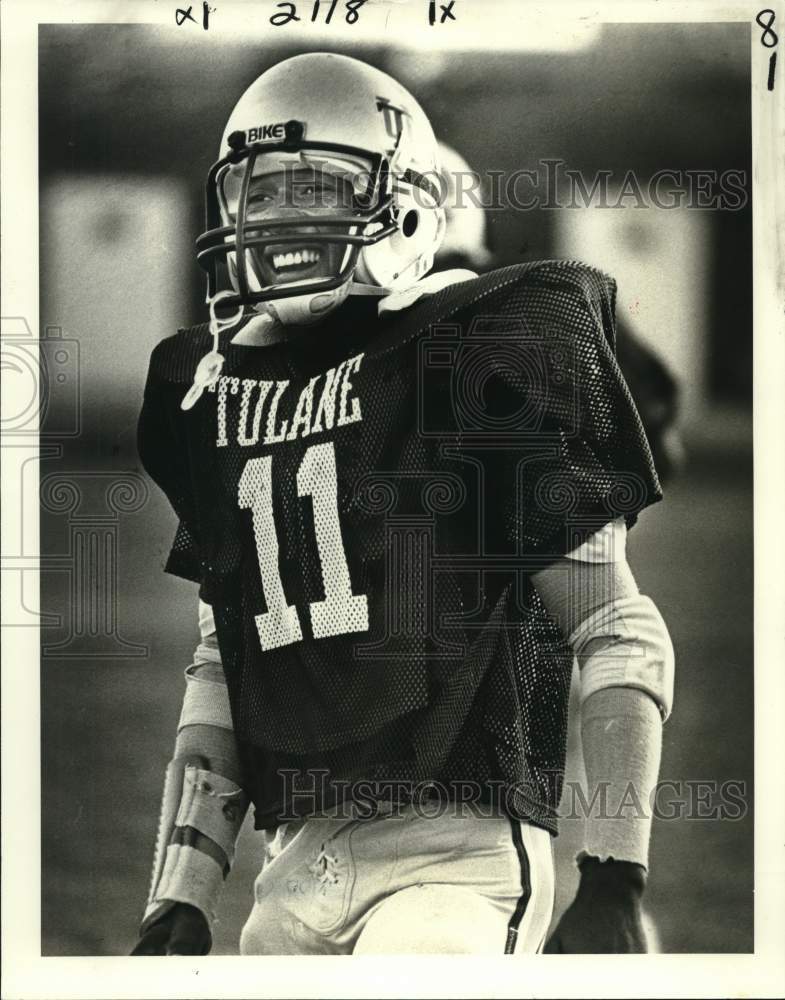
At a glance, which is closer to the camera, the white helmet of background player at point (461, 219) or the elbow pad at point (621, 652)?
the elbow pad at point (621, 652)

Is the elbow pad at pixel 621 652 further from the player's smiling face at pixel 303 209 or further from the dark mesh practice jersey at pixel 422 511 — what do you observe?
the player's smiling face at pixel 303 209

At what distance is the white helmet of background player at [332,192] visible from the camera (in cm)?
161

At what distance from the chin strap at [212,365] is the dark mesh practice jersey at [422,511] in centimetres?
10

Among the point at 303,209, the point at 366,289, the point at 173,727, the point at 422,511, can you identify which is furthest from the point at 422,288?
the point at 173,727

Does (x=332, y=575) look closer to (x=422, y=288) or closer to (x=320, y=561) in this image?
(x=320, y=561)

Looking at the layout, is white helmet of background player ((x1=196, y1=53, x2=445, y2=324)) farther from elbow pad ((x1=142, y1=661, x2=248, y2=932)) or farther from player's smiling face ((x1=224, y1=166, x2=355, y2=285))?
elbow pad ((x1=142, y1=661, x2=248, y2=932))

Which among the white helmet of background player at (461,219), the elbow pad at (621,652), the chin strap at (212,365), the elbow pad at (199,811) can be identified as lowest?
the elbow pad at (199,811)

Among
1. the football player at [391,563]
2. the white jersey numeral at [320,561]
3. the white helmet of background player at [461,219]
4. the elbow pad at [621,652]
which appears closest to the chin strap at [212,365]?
the football player at [391,563]

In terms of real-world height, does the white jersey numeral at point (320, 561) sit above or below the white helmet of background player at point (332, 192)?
below

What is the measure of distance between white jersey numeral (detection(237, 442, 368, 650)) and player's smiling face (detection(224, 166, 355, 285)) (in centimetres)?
23

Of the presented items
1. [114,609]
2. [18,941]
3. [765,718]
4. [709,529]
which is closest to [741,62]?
[709,529]

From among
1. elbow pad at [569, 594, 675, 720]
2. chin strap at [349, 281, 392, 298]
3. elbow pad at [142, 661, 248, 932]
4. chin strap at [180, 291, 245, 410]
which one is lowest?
elbow pad at [142, 661, 248, 932]

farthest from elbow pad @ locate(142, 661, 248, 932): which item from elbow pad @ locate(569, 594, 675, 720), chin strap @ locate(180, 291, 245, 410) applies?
elbow pad @ locate(569, 594, 675, 720)

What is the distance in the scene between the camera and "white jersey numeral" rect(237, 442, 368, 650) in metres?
1.59
